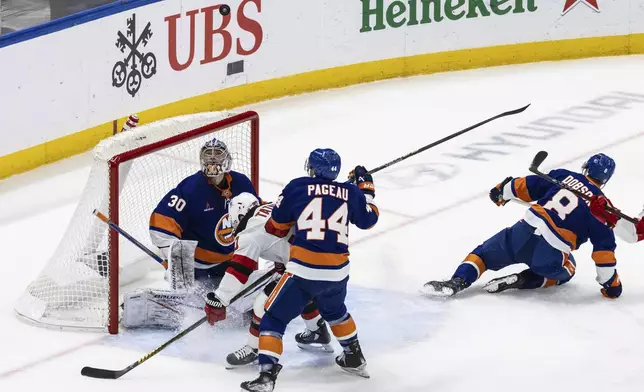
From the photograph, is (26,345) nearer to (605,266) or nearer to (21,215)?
(21,215)

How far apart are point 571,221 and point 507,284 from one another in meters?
0.44

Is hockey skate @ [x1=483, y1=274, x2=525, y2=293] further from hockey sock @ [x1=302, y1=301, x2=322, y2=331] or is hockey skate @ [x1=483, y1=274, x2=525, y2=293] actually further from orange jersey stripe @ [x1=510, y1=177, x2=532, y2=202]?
hockey sock @ [x1=302, y1=301, x2=322, y2=331]

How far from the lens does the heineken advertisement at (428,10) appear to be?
9.38 m

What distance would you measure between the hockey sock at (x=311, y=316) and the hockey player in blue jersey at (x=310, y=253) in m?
0.29

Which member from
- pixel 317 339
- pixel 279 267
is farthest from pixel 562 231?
pixel 279 267

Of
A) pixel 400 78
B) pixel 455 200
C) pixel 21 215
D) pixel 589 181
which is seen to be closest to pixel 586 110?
pixel 400 78

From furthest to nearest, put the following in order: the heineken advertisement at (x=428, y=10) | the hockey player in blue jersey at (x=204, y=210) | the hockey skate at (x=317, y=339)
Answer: the heineken advertisement at (x=428, y=10), the hockey player in blue jersey at (x=204, y=210), the hockey skate at (x=317, y=339)

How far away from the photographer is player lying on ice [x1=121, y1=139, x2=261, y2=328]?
17.4 feet

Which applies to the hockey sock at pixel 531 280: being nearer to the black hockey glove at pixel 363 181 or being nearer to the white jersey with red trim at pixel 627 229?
the white jersey with red trim at pixel 627 229

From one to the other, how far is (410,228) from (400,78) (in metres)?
3.13

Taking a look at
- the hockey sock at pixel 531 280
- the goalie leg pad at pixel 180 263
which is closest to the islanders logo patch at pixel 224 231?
the goalie leg pad at pixel 180 263

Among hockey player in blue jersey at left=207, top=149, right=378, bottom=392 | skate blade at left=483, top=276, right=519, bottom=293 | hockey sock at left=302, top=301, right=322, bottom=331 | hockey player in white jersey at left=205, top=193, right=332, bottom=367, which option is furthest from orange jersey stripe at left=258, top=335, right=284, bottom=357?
skate blade at left=483, top=276, right=519, bottom=293

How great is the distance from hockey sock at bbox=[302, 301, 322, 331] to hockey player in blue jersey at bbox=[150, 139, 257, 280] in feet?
1.74

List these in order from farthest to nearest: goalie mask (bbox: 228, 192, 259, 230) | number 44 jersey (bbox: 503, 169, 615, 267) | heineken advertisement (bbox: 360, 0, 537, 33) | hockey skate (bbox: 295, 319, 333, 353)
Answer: heineken advertisement (bbox: 360, 0, 537, 33)
number 44 jersey (bbox: 503, 169, 615, 267)
hockey skate (bbox: 295, 319, 333, 353)
goalie mask (bbox: 228, 192, 259, 230)
